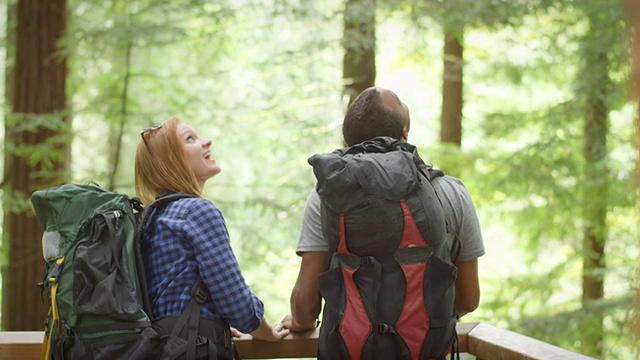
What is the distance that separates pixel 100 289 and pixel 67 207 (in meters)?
0.29

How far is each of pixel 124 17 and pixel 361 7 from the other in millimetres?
2272

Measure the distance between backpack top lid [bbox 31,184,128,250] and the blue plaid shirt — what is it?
17 centimetres

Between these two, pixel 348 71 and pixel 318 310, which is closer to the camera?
pixel 318 310

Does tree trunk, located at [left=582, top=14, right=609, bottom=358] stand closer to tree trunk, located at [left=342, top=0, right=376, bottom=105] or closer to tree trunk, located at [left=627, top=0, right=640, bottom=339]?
tree trunk, located at [left=342, top=0, right=376, bottom=105]

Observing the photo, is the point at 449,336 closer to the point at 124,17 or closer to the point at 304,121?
the point at 304,121

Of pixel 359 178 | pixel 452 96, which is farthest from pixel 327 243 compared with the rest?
pixel 452 96

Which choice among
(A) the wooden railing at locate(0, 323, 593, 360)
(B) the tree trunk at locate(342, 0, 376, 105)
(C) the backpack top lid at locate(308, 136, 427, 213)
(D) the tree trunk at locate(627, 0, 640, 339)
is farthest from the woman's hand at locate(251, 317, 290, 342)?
(B) the tree trunk at locate(342, 0, 376, 105)

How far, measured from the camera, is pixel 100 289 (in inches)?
79.2

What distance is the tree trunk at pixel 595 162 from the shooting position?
7.43 metres

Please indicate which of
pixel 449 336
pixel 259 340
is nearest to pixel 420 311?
pixel 449 336

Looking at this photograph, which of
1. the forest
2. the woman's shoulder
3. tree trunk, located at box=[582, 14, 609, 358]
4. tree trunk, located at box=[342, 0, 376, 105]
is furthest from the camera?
tree trunk, located at box=[582, 14, 609, 358]

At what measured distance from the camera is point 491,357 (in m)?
2.64

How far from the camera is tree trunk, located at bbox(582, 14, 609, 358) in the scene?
743cm

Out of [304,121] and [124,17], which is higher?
[124,17]
